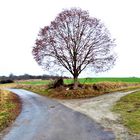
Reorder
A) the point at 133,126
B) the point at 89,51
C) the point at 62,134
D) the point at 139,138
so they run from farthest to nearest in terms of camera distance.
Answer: the point at 89,51, the point at 133,126, the point at 62,134, the point at 139,138

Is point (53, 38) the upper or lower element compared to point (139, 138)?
upper

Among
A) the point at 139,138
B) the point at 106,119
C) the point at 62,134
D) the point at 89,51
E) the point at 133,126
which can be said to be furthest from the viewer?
the point at 89,51

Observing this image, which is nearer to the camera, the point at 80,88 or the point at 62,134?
the point at 62,134

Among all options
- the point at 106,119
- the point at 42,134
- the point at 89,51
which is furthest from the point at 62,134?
the point at 89,51

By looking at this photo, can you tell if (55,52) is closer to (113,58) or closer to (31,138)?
(113,58)

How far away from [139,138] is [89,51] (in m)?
27.9

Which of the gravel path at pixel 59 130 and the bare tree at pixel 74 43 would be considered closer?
the gravel path at pixel 59 130

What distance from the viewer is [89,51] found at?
40594 millimetres

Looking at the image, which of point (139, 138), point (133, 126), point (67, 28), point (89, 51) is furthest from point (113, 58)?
point (139, 138)

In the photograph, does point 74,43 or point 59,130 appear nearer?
point 59,130

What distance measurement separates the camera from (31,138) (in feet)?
44.3

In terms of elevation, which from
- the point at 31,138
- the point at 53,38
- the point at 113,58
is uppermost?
the point at 53,38

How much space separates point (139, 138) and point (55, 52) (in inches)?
1128

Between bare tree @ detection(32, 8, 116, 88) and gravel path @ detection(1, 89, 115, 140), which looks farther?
bare tree @ detection(32, 8, 116, 88)
